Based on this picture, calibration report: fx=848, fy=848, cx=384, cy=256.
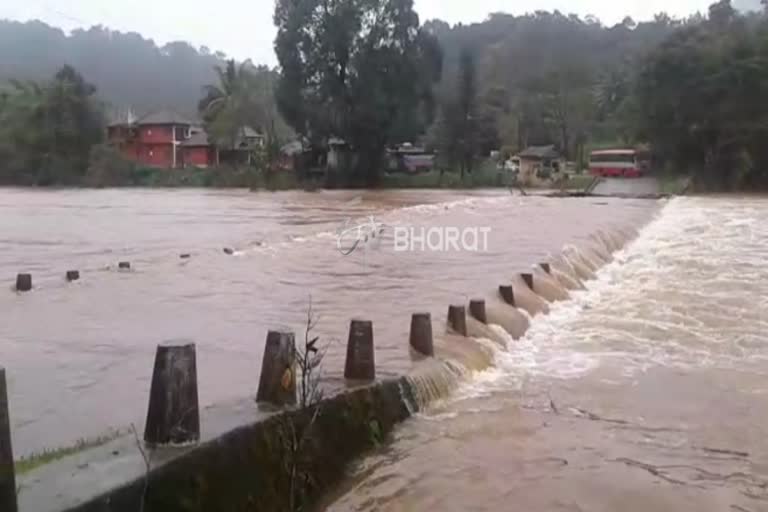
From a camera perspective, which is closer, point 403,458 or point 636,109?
point 403,458

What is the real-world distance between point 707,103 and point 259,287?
4134 cm

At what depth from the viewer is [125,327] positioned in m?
10.1

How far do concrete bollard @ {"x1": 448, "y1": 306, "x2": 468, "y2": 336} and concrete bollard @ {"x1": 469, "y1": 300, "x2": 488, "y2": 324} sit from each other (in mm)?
580

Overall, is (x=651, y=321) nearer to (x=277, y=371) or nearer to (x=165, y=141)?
(x=277, y=371)

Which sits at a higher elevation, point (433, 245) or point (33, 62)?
point (33, 62)

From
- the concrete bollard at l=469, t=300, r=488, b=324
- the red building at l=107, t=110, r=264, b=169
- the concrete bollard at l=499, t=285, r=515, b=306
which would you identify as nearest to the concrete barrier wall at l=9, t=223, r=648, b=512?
the concrete bollard at l=469, t=300, r=488, b=324

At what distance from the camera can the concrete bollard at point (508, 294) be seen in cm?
1141

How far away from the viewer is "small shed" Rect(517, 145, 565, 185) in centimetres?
5966

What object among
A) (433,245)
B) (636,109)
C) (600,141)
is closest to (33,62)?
(600,141)

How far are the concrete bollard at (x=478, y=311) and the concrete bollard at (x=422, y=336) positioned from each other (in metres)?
1.77

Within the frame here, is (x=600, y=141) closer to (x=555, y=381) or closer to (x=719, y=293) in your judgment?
(x=719, y=293)

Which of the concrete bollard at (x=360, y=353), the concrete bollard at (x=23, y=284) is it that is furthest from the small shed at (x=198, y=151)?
Answer: the concrete bollard at (x=360, y=353)

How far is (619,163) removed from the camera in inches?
2312

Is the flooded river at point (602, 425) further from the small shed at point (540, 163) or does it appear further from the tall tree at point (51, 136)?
the tall tree at point (51, 136)
